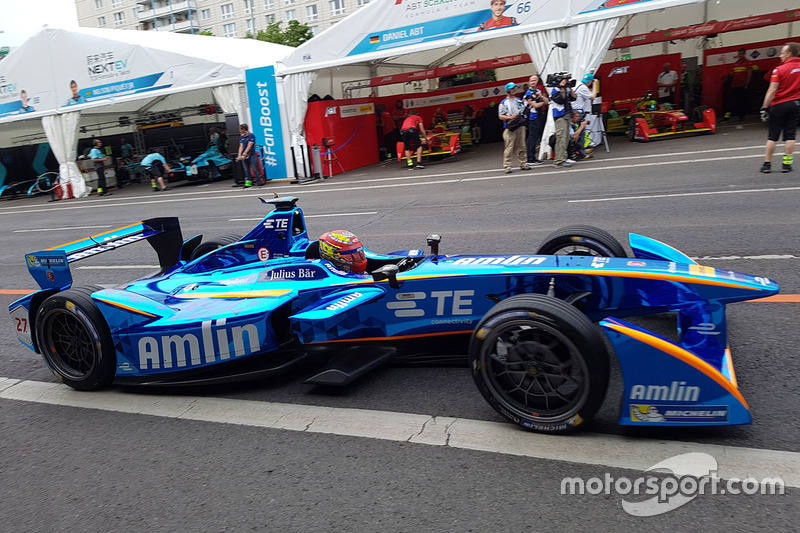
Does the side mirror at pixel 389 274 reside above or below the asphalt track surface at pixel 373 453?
above

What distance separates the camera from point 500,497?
2732 mm

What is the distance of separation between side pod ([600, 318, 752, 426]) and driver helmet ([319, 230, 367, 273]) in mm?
1984

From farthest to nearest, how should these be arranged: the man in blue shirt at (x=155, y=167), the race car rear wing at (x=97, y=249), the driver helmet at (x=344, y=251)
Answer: the man in blue shirt at (x=155, y=167), the race car rear wing at (x=97, y=249), the driver helmet at (x=344, y=251)

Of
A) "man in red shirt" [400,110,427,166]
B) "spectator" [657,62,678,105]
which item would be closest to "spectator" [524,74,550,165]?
"man in red shirt" [400,110,427,166]

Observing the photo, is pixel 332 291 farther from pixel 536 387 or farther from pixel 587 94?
pixel 587 94

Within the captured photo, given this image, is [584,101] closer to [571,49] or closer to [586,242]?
[571,49]

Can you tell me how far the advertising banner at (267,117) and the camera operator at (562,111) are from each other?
8.61 metres

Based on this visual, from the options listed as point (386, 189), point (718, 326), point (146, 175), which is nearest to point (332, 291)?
point (718, 326)

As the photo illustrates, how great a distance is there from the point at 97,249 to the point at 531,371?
3.92 m

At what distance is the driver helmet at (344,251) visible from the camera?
4352mm

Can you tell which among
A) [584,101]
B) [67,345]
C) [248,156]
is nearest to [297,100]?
[248,156]

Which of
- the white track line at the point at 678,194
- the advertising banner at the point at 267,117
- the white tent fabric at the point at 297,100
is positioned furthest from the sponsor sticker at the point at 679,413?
the advertising banner at the point at 267,117

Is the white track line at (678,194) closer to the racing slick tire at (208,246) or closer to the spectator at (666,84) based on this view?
the racing slick tire at (208,246)

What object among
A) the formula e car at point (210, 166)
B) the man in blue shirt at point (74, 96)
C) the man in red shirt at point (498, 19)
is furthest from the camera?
the man in blue shirt at point (74, 96)
